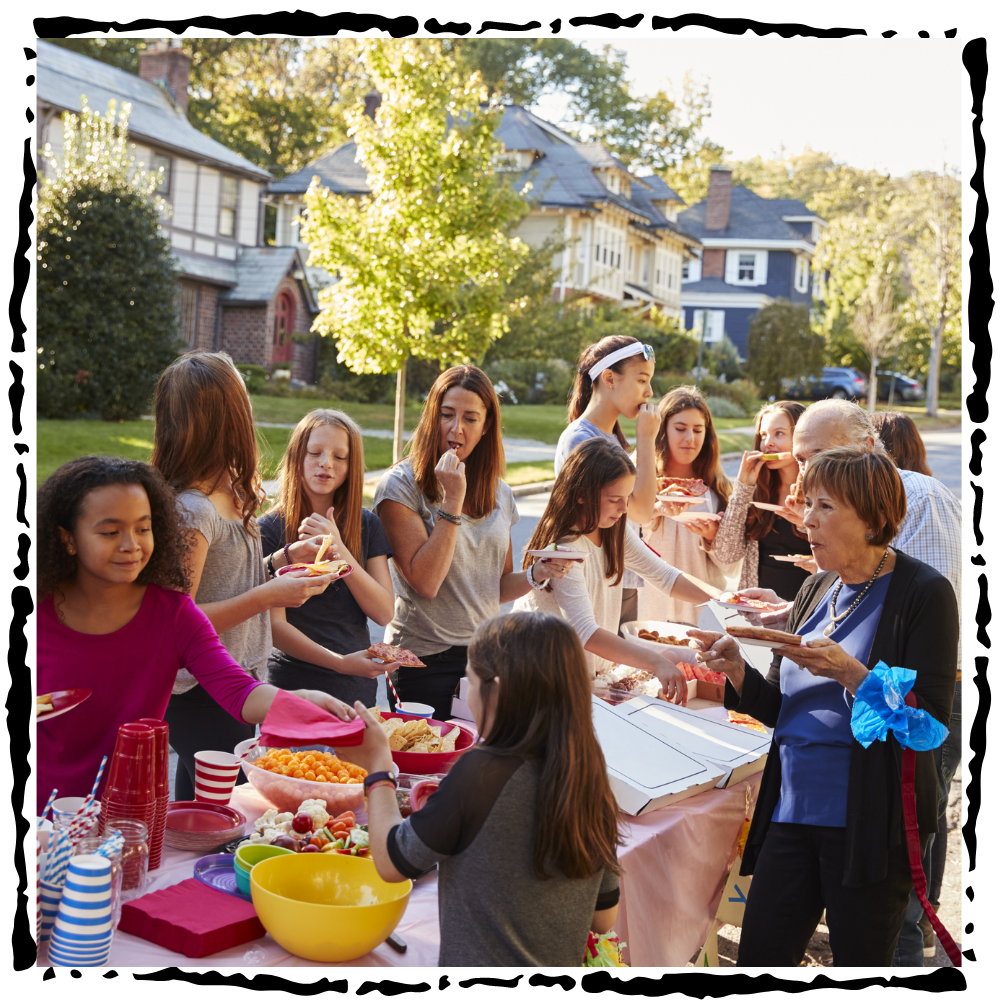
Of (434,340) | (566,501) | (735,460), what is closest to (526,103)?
(735,460)

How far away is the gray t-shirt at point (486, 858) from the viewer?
76.5 inches

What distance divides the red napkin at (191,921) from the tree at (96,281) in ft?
55.9

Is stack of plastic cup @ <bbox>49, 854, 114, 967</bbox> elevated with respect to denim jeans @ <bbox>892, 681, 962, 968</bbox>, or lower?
elevated

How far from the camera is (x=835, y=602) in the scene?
2760 mm

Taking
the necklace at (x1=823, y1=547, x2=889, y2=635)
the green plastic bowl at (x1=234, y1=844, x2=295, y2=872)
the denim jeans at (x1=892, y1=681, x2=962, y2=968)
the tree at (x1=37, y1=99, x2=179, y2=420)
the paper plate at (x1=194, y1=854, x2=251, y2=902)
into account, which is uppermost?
the tree at (x1=37, y1=99, x2=179, y2=420)

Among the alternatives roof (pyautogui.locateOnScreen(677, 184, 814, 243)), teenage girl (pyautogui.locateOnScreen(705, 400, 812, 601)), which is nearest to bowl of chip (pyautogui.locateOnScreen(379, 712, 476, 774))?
teenage girl (pyautogui.locateOnScreen(705, 400, 812, 601))

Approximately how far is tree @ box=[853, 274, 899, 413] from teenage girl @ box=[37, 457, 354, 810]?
35.2 m

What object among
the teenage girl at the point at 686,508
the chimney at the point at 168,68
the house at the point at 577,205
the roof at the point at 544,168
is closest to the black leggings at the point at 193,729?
the teenage girl at the point at 686,508

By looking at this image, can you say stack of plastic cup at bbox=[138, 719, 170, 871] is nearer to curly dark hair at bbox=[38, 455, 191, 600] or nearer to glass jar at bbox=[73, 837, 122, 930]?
glass jar at bbox=[73, 837, 122, 930]

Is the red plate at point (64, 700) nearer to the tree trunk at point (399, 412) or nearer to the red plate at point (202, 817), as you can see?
the red plate at point (202, 817)

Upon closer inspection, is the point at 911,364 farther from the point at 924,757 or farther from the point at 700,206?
the point at 924,757

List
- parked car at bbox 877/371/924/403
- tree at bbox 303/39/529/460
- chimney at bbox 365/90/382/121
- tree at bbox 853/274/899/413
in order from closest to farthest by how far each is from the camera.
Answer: tree at bbox 303/39/529/460
chimney at bbox 365/90/382/121
tree at bbox 853/274/899/413
parked car at bbox 877/371/924/403

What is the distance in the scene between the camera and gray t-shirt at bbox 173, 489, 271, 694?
116 inches

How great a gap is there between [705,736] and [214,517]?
176 cm
